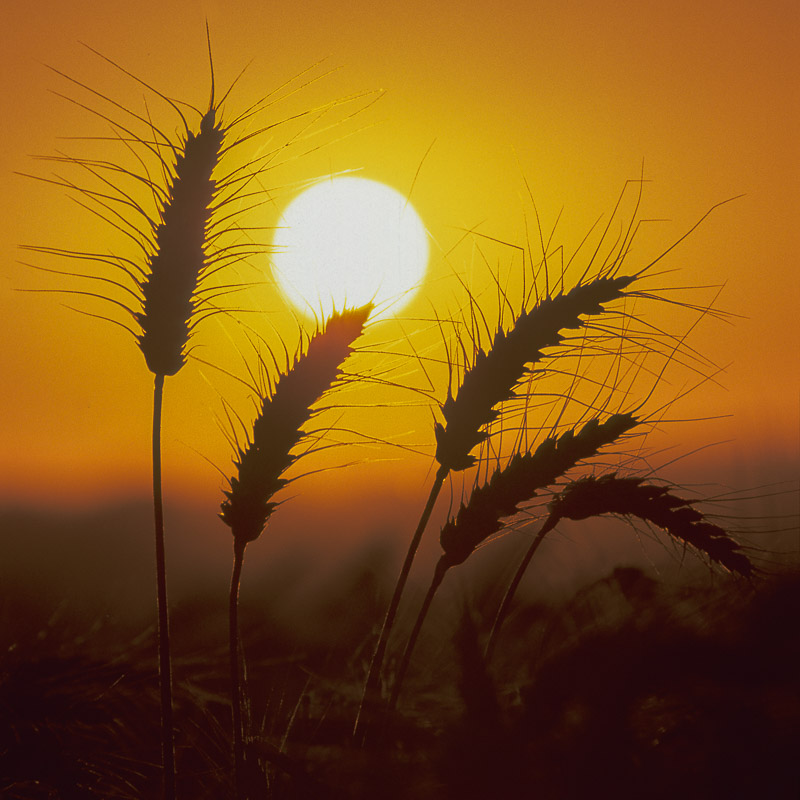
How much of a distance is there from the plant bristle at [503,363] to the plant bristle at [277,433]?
25cm

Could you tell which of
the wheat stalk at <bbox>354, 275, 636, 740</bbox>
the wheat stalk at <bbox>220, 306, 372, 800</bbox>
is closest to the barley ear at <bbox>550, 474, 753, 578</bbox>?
the wheat stalk at <bbox>354, 275, 636, 740</bbox>

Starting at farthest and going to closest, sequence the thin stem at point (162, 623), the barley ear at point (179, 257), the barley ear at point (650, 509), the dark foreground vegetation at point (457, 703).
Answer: the barley ear at point (650, 509), the barley ear at point (179, 257), the thin stem at point (162, 623), the dark foreground vegetation at point (457, 703)

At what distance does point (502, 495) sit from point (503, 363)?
0.25 m

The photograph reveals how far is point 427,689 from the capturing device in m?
1.50

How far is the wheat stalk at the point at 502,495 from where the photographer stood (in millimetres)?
1195

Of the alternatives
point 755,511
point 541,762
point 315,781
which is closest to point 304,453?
point 315,781

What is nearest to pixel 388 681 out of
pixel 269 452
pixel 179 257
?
pixel 269 452

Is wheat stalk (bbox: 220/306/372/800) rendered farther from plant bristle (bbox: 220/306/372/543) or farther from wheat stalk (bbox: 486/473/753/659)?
wheat stalk (bbox: 486/473/753/659)

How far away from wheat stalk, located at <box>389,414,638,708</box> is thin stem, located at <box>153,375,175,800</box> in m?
0.38

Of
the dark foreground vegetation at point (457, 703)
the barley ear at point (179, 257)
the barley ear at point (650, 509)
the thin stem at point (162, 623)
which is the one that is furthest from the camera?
the barley ear at point (650, 509)

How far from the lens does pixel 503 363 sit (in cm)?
127

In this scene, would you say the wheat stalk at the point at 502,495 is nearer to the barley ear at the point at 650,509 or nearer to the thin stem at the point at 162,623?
the barley ear at the point at 650,509

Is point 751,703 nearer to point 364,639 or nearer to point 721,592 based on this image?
point 721,592

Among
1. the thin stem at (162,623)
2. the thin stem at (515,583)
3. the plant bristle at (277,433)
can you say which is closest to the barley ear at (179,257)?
the thin stem at (162,623)
